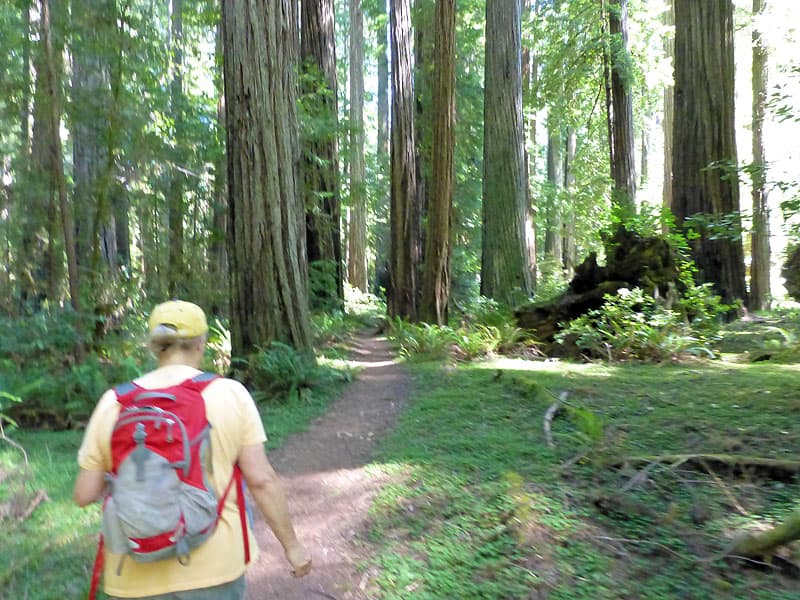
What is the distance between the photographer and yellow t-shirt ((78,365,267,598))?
7.04 ft

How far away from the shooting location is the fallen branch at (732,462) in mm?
4181

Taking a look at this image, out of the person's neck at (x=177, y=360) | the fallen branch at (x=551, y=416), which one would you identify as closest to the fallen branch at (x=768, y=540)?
the fallen branch at (x=551, y=416)

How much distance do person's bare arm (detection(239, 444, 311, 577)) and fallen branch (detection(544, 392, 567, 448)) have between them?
11.0 ft

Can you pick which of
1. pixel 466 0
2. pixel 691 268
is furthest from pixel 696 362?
pixel 466 0

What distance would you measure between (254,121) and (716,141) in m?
7.22

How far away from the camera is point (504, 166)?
45.3 ft

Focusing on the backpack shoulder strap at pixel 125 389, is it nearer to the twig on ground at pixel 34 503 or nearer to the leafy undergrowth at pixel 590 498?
the leafy undergrowth at pixel 590 498

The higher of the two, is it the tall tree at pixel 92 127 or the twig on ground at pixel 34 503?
the tall tree at pixel 92 127

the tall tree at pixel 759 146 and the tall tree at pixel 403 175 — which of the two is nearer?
the tall tree at pixel 759 146

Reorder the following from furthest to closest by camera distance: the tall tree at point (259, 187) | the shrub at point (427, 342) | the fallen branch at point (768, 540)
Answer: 1. the shrub at point (427, 342)
2. the tall tree at point (259, 187)
3. the fallen branch at point (768, 540)

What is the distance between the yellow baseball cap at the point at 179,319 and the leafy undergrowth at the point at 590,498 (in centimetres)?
206

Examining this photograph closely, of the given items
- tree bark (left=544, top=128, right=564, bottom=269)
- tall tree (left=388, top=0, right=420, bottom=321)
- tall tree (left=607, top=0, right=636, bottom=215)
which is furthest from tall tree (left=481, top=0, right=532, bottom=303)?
tree bark (left=544, top=128, right=564, bottom=269)

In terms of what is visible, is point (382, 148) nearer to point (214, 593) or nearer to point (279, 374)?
point (279, 374)

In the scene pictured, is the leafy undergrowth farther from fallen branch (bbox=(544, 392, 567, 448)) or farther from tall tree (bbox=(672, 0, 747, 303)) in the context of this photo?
tall tree (bbox=(672, 0, 747, 303))
